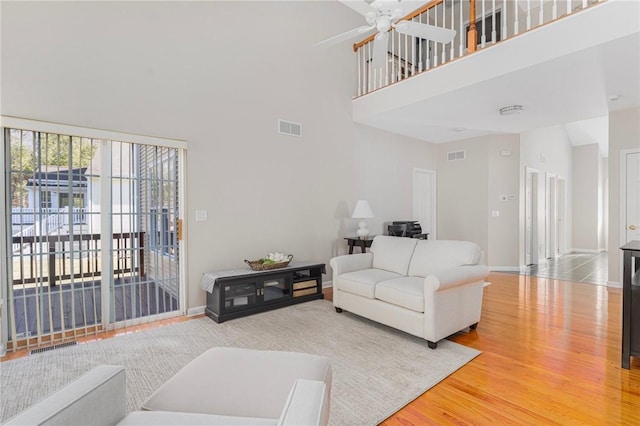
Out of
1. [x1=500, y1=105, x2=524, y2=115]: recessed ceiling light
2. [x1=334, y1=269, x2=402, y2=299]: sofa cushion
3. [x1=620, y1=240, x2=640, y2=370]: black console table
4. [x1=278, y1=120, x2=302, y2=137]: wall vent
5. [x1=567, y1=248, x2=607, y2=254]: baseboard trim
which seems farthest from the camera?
[x1=567, y1=248, x2=607, y2=254]: baseboard trim

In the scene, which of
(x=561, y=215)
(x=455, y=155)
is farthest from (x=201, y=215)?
(x=561, y=215)

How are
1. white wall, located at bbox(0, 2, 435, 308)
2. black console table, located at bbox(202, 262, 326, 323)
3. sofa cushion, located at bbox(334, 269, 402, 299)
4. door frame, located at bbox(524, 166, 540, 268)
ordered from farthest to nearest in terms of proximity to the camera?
1. door frame, located at bbox(524, 166, 540, 268)
2. black console table, located at bbox(202, 262, 326, 323)
3. sofa cushion, located at bbox(334, 269, 402, 299)
4. white wall, located at bbox(0, 2, 435, 308)

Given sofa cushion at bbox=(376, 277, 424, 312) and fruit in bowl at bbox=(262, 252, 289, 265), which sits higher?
fruit in bowl at bbox=(262, 252, 289, 265)

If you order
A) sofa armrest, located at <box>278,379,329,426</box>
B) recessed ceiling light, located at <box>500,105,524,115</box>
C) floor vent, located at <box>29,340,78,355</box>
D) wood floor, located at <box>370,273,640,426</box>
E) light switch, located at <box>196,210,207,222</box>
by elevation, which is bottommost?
wood floor, located at <box>370,273,640,426</box>

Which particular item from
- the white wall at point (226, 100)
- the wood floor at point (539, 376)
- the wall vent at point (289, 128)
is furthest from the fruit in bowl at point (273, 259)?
the wood floor at point (539, 376)

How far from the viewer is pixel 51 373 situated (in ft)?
7.83

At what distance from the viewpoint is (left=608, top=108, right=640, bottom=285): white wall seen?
4691 mm

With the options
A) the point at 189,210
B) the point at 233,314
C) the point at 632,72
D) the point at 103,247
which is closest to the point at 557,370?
the point at 233,314

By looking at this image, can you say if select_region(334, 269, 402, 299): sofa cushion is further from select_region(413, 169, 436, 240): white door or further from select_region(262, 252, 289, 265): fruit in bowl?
select_region(413, 169, 436, 240): white door

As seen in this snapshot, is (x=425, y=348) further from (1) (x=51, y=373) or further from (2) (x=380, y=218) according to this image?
(2) (x=380, y=218)

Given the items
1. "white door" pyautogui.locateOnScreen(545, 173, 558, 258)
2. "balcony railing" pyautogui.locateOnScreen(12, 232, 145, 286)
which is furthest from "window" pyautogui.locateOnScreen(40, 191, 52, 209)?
"white door" pyautogui.locateOnScreen(545, 173, 558, 258)

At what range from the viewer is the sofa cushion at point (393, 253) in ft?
12.0

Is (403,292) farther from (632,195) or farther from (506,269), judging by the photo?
(506,269)

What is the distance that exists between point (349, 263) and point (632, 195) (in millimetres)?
4486
